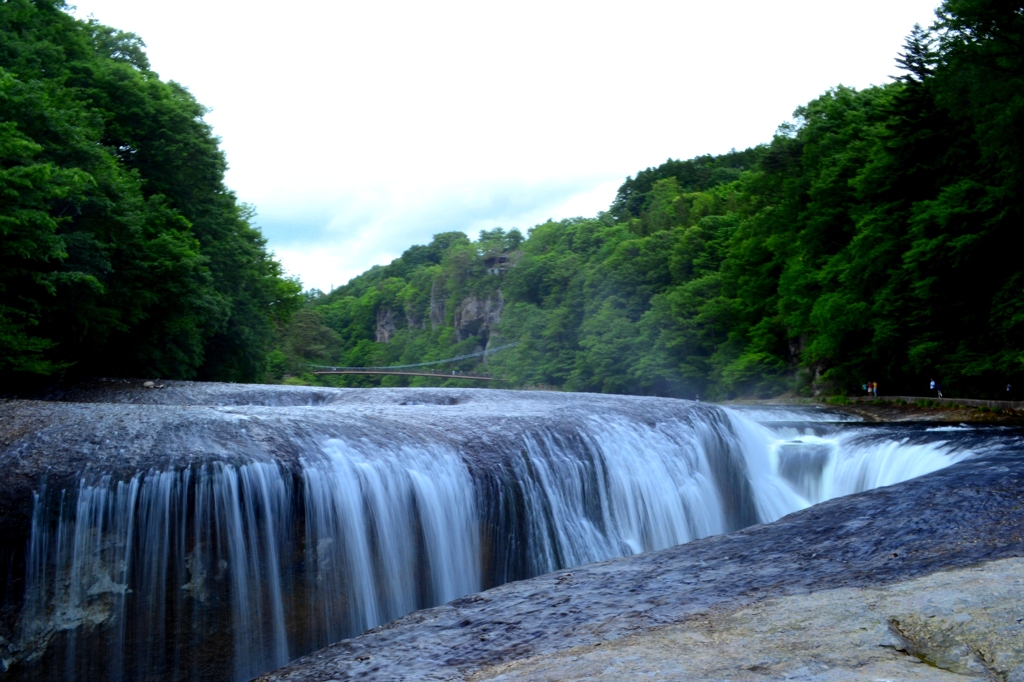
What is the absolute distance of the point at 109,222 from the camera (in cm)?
2119

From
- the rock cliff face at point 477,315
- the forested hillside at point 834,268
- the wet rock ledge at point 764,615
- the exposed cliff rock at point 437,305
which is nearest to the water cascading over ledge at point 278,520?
the wet rock ledge at point 764,615

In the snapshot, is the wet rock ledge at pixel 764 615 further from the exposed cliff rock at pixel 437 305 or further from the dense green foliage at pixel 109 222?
the exposed cliff rock at pixel 437 305

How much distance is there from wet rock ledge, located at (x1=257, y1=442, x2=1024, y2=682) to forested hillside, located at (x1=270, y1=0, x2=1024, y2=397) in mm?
16869

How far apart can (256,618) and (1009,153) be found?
848 inches

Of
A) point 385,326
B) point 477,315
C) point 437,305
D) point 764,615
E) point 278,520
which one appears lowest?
point 764,615

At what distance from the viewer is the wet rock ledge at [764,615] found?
4.32 metres

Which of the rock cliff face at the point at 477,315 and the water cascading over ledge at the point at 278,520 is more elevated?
the rock cliff face at the point at 477,315

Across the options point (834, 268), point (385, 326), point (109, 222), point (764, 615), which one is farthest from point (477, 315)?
point (764, 615)

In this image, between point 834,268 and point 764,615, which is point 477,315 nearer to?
point 834,268

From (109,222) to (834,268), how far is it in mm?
26900

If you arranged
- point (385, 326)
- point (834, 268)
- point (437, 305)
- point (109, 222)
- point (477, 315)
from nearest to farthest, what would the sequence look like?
point (109, 222), point (834, 268), point (477, 315), point (437, 305), point (385, 326)

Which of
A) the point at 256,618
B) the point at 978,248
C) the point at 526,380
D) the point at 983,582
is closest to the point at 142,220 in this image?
the point at 256,618

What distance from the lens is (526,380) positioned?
7519 centimetres

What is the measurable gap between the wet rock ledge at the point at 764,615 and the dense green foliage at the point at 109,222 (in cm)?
1358
